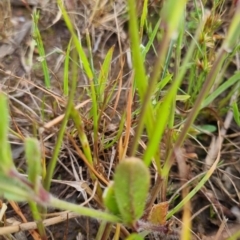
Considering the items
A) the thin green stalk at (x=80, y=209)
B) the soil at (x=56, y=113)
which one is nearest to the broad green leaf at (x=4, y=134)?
the thin green stalk at (x=80, y=209)

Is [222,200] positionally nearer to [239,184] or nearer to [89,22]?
[239,184]

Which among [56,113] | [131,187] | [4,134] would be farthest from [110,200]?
[56,113]

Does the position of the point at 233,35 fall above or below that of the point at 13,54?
above

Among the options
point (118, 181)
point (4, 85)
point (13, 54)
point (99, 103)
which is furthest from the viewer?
point (13, 54)

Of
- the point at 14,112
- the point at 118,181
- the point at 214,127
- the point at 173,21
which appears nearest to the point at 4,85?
the point at 14,112

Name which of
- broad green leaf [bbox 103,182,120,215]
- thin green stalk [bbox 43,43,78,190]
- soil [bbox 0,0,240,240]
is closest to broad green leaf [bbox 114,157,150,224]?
broad green leaf [bbox 103,182,120,215]

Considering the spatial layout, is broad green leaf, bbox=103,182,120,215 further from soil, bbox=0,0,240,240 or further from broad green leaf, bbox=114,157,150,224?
soil, bbox=0,0,240,240

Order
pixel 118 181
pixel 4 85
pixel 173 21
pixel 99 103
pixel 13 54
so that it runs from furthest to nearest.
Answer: pixel 13 54 → pixel 4 85 → pixel 99 103 → pixel 118 181 → pixel 173 21
